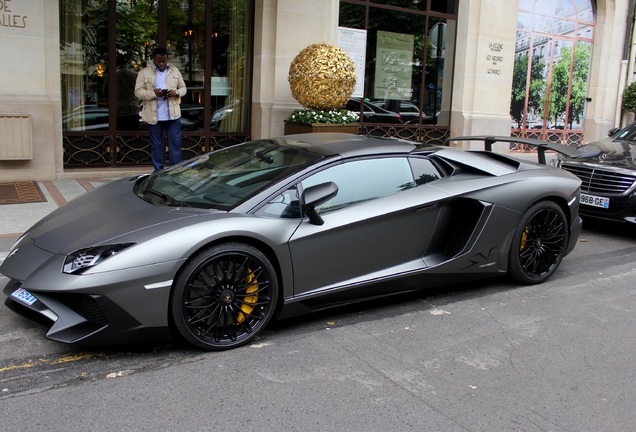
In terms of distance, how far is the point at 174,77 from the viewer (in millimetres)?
9359

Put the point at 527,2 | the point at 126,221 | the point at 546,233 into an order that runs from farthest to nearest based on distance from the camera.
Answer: the point at 527,2 → the point at 546,233 → the point at 126,221

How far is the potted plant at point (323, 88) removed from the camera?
1054 centimetres

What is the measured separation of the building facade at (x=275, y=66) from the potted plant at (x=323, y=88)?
Answer: 1167 millimetres

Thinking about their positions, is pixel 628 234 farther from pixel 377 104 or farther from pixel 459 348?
pixel 377 104

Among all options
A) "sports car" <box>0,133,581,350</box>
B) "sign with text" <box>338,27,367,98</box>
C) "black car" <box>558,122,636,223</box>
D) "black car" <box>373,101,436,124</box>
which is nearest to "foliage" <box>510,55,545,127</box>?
"black car" <box>373,101,436,124</box>

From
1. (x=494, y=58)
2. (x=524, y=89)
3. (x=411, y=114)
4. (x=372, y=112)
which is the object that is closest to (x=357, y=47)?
(x=372, y=112)

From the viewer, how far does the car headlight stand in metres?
3.66

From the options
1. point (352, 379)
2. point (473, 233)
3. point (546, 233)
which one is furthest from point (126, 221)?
point (546, 233)

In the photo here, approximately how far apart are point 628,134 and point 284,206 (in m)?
7.43

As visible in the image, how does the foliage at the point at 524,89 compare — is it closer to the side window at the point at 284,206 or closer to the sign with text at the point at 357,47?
the sign with text at the point at 357,47

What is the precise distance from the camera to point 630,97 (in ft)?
57.9

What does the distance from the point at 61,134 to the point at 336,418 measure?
27.4 ft

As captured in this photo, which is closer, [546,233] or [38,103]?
[546,233]

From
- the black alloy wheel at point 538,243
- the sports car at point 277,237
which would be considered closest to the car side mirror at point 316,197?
the sports car at point 277,237
